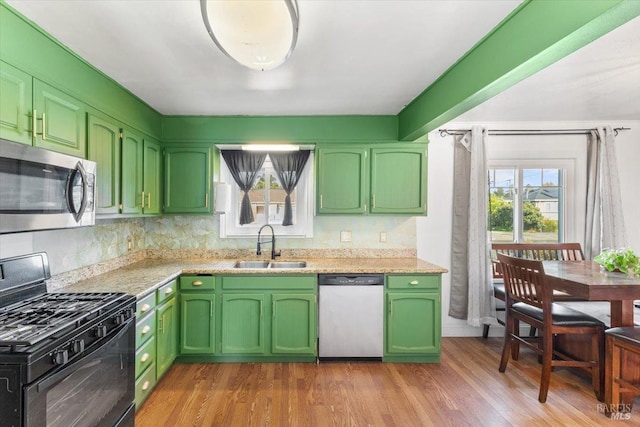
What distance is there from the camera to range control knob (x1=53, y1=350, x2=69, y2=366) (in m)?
1.30

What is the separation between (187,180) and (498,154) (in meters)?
3.41

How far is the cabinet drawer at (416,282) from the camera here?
9.45ft

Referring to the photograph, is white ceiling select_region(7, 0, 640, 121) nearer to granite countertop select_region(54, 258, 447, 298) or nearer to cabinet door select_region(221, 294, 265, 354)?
granite countertop select_region(54, 258, 447, 298)

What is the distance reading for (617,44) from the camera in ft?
6.62

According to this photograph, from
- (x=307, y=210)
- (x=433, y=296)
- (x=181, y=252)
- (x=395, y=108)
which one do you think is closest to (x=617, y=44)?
(x=395, y=108)

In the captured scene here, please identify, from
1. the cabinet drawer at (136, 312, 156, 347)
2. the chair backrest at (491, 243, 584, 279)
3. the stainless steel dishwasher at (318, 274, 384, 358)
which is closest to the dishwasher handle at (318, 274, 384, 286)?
the stainless steel dishwasher at (318, 274, 384, 358)

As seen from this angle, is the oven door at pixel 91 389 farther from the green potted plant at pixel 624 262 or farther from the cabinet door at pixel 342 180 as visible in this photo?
the green potted plant at pixel 624 262

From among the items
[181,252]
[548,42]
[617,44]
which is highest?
[617,44]

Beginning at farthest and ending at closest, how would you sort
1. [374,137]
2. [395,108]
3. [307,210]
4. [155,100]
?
[307,210] → [374,137] → [395,108] → [155,100]

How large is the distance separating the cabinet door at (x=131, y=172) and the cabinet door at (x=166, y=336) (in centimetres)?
84

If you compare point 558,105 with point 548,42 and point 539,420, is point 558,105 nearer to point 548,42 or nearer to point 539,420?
point 548,42

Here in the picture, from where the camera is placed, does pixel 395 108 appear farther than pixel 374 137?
No

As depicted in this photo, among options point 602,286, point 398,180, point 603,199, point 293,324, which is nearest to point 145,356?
point 293,324

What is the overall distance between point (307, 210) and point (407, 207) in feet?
3.53
